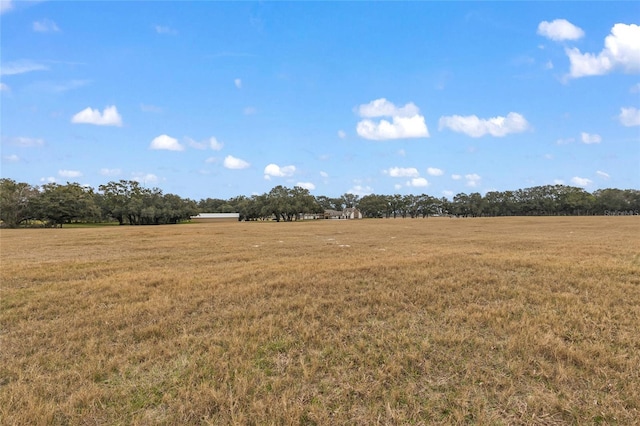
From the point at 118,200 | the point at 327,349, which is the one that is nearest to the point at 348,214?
the point at 118,200

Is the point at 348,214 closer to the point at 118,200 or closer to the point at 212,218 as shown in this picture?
the point at 212,218

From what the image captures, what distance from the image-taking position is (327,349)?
466cm

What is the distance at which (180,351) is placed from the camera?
4.70 meters

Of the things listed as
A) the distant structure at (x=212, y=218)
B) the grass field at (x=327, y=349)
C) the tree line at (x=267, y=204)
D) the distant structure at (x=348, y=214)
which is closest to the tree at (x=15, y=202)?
the tree line at (x=267, y=204)

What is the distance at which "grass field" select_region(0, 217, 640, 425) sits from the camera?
3436mm

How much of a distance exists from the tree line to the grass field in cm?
6587

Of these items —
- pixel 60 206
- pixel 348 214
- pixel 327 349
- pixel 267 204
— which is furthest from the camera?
pixel 348 214

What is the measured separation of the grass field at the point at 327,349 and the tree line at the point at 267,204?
216 ft

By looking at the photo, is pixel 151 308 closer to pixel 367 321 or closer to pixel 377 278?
pixel 367 321

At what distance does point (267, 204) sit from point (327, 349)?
8902cm

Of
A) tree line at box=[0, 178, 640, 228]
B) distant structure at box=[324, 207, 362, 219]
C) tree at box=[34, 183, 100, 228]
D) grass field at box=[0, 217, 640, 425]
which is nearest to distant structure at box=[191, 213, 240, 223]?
tree line at box=[0, 178, 640, 228]

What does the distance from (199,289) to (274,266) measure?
3.20 m

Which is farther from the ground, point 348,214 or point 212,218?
point 348,214

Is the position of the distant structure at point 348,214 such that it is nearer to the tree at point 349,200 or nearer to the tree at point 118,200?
the tree at point 349,200
